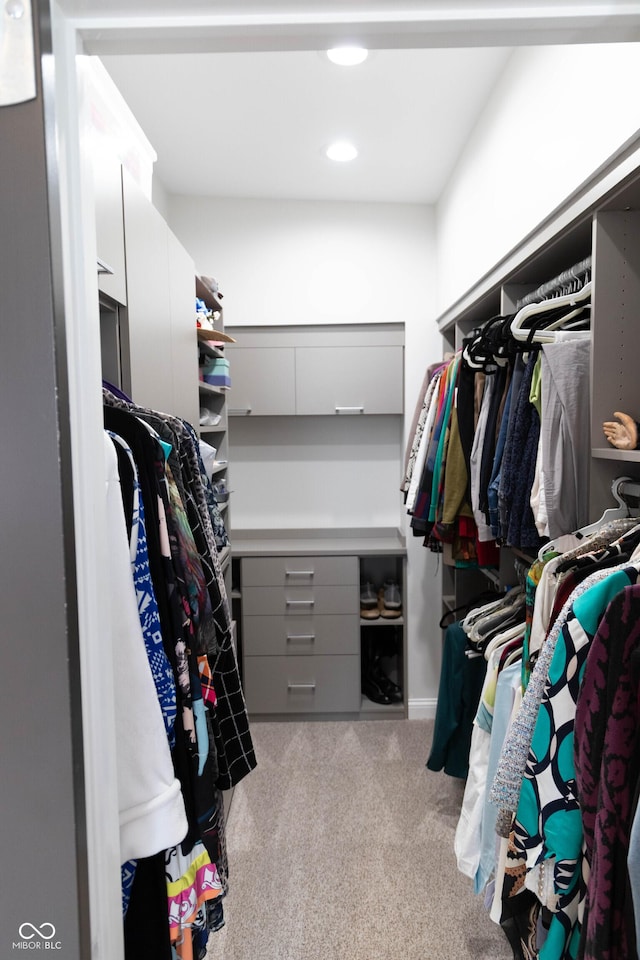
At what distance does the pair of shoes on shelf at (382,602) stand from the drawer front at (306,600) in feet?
0.45

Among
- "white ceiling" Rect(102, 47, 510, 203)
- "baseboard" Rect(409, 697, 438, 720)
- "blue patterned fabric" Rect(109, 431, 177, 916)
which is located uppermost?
"white ceiling" Rect(102, 47, 510, 203)

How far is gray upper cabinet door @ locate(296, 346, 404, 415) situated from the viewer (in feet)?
10.4

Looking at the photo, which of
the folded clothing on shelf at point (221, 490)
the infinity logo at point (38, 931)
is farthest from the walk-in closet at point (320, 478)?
the folded clothing on shelf at point (221, 490)

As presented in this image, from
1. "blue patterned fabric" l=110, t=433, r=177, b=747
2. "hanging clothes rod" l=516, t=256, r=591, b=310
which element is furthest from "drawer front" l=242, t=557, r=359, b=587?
"blue patterned fabric" l=110, t=433, r=177, b=747

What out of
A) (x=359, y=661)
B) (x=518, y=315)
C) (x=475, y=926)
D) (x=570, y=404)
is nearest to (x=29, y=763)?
(x=570, y=404)

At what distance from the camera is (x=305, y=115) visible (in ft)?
7.22

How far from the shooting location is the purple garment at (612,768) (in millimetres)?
794

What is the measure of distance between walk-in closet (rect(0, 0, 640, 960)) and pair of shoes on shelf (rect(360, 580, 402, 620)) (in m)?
0.02

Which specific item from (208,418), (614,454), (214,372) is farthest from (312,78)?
(614,454)

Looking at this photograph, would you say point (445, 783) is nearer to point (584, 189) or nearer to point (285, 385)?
point (285, 385)

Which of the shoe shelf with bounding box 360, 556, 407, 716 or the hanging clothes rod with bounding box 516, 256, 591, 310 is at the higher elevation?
the hanging clothes rod with bounding box 516, 256, 591, 310

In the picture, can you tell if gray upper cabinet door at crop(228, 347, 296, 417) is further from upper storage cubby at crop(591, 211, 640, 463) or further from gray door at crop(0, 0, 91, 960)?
gray door at crop(0, 0, 91, 960)

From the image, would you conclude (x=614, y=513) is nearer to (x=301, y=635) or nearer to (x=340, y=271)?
(x=301, y=635)

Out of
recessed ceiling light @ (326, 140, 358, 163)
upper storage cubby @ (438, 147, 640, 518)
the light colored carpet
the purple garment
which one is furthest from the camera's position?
recessed ceiling light @ (326, 140, 358, 163)
